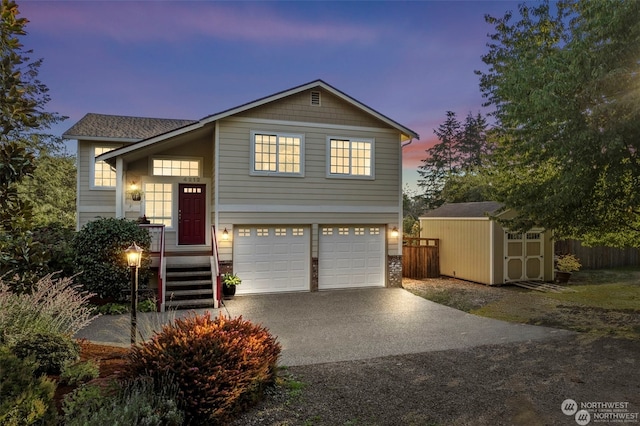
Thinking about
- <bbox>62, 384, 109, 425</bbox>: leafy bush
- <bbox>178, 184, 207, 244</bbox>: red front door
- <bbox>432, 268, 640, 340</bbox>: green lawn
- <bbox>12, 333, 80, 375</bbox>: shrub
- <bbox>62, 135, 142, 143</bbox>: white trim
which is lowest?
<bbox>432, 268, 640, 340</bbox>: green lawn

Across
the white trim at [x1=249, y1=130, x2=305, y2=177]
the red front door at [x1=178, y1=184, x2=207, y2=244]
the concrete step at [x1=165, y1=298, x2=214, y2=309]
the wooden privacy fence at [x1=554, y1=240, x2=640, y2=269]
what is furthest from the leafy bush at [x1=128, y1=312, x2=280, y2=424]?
the wooden privacy fence at [x1=554, y1=240, x2=640, y2=269]

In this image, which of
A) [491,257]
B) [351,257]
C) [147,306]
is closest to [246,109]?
[351,257]

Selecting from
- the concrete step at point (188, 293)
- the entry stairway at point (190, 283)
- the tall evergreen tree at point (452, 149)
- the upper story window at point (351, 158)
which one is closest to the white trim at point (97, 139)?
the entry stairway at point (190, 283)

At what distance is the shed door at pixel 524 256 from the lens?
536 inches

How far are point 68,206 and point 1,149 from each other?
24.8 meters

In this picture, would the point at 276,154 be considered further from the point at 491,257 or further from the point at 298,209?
the point at 491,257

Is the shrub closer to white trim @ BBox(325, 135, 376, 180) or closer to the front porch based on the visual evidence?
the front porch

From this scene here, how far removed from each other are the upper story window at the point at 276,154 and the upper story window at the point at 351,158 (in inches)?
43.0

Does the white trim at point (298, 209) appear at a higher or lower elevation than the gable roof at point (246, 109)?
lower

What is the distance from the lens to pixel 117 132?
46.8ft

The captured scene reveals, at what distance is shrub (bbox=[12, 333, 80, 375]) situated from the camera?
4426 mm

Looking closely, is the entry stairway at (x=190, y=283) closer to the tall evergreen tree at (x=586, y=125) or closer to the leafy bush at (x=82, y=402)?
the leafy bush at (x=82, y=402)

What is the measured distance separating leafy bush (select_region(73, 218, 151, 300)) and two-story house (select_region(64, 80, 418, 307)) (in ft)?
4.55

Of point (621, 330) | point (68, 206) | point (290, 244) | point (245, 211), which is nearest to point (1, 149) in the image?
point (245, 211)
